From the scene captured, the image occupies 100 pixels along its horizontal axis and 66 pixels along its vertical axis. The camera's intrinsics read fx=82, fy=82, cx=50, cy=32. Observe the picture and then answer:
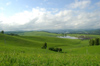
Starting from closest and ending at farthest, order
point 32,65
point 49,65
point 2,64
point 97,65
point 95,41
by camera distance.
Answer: point 2,64 → point 32,65 → point 49,65 → point 97,65 → point 95,41

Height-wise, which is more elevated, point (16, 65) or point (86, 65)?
point (16, 65)

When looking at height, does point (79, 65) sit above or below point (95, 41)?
above

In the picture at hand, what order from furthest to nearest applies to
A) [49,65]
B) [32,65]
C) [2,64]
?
1. [49,65]
2. [32,65]
3. [2,64]

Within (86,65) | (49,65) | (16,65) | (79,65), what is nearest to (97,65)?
(86,65)

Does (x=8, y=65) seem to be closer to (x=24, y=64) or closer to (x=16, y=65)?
(x=16, y=65)

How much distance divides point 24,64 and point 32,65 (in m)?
0.53

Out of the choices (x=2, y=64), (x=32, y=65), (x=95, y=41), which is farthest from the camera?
(x=95, y=41)

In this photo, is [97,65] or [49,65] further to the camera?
[97,65]

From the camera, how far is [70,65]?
5.86 metres

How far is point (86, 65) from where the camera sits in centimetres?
620

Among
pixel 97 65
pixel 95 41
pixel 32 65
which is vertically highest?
pixel 32 65

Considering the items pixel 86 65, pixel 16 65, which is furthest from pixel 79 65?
pixel 16 65

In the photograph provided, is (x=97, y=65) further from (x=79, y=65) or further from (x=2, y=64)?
(x=2, y=64)

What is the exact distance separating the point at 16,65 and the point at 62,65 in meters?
3.07
